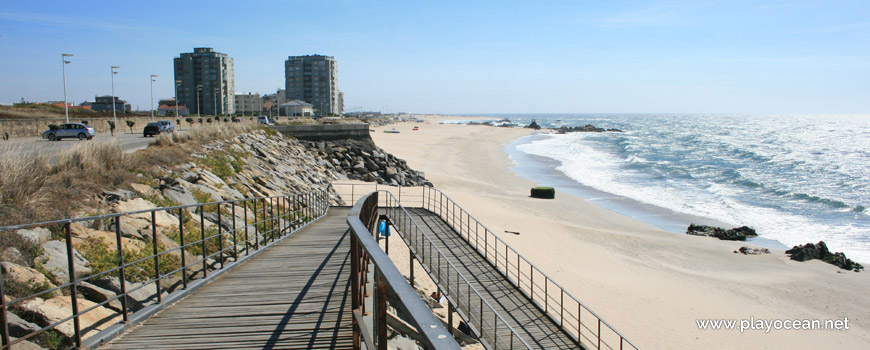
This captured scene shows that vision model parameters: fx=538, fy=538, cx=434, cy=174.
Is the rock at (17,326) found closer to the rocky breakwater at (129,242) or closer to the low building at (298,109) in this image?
the rocky breakwater at (129,242)

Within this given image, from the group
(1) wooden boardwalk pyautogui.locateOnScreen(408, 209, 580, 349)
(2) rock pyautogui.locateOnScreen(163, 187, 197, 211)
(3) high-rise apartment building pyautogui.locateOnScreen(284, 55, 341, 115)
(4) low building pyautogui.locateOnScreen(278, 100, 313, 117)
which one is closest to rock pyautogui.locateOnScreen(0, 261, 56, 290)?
(2) rock pyautogui.locateOnScreen(163, 187, 197, 211)

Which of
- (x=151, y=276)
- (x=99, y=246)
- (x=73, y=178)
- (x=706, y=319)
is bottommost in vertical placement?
(x=706, y=319)

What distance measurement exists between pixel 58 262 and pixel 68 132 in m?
25.0

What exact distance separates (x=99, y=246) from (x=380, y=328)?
582cm

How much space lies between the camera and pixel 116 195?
28.6 ft

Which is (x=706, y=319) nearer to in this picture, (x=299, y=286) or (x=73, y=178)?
(x=299, y=286)

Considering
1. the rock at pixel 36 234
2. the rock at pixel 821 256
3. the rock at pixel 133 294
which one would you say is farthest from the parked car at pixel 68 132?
the rock at pixel 821 256

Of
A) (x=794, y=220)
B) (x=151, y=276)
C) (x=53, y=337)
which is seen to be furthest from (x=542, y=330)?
(x=794, y=220)

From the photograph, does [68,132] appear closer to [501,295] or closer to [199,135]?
[199,135]

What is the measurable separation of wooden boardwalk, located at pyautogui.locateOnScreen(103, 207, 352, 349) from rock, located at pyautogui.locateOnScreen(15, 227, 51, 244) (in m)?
1.87

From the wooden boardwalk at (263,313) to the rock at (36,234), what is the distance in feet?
6.15

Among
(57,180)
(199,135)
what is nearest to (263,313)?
(57,180)

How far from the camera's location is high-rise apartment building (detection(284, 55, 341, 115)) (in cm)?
14662

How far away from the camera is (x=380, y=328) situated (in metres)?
2.26
